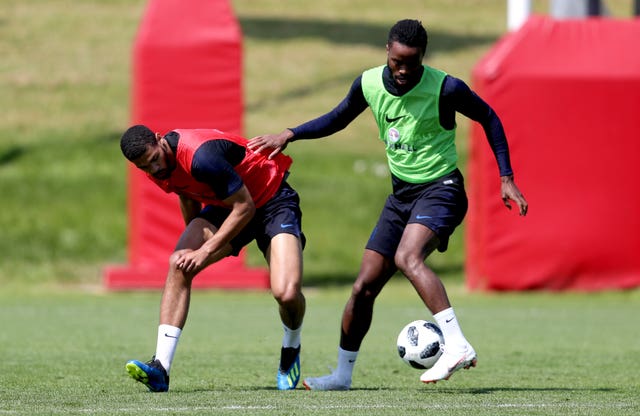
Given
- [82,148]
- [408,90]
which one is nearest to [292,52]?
[82,148]

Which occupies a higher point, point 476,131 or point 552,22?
point 552,22

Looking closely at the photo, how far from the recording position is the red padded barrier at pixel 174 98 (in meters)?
17.5

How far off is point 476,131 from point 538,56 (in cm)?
136

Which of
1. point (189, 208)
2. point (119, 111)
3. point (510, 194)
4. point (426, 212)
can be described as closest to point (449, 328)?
point (426, 212)

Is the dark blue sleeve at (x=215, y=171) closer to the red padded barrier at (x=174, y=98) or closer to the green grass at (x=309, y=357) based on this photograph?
the green grass at (x=309, y=357)

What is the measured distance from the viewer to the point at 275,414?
6.66 m

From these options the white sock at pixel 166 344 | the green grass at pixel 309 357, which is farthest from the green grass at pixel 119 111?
the white sock at pixel 166 344

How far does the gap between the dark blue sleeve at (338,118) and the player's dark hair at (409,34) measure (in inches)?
23.5

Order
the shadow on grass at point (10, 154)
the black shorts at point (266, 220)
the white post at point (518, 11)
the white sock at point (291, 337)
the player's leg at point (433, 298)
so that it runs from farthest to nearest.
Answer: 1. the shadow on grass at point (10, 154)
2. the white post at point (518, 11)
3. the white sock at point (291, 337)
4. the black shorts at point (266, 220)
5. the player's leg at point (433, 298)

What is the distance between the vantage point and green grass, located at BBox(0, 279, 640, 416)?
23.6 feet

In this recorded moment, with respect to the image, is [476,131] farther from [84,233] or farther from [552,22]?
[84,233]

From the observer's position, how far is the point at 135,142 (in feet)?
24.6

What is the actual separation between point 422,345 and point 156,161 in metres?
1.99

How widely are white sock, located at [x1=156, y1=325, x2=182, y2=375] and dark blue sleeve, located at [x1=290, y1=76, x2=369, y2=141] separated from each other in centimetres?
151
